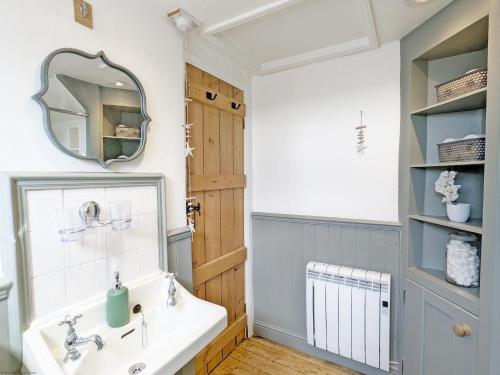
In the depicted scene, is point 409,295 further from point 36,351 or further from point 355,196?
point 36,351

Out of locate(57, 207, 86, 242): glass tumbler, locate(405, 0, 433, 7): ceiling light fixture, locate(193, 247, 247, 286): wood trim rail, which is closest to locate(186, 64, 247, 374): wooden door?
locate(193, 247, 247, 286): wood trim rail

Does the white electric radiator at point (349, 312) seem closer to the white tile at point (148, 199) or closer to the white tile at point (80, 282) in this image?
the white tile at point (148, 199)

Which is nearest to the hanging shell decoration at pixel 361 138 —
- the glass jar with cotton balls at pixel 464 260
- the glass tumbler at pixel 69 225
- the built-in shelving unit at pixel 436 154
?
the built-in shelving unit at pixel 436 154

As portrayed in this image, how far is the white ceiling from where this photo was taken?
1.31m

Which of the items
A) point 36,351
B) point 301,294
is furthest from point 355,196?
point 36,351

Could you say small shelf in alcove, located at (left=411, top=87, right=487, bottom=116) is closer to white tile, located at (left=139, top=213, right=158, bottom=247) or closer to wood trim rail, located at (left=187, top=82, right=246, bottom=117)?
wood trim rail, located at (left=187, top=82, right=246, bottom=117)

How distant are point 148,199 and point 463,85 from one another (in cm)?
168

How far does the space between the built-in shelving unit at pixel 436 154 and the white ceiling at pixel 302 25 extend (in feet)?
0.86

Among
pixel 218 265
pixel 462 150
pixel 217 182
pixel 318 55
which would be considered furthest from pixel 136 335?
pixel 318 55

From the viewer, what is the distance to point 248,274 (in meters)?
2.23

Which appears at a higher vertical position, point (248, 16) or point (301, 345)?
point (248, 16)

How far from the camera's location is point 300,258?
2016 millimetres

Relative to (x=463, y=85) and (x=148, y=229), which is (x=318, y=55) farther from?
(x=148, y=229)

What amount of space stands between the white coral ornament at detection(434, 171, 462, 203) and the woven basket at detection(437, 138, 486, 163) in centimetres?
9
